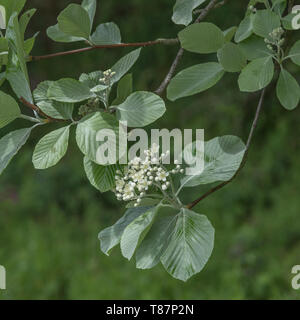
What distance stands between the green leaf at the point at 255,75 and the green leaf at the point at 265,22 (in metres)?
0.03

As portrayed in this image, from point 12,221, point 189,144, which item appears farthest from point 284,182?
point 189,144

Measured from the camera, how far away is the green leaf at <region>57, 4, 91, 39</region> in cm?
61

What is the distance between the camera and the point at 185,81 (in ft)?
2.08

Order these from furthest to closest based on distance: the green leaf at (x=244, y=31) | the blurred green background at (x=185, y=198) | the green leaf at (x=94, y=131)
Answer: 1. the blurred green background at (x=185, y=198)
2. the green leaf at (x=244, y=31)
3. the green leaf at (x=94, y=131)

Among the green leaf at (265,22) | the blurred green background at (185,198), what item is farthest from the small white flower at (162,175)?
the blurred green background at (185,198)

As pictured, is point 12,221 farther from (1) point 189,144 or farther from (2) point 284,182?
(1) point 189,144

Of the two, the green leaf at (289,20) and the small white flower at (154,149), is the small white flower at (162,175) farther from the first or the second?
the green leaf at (289,20)

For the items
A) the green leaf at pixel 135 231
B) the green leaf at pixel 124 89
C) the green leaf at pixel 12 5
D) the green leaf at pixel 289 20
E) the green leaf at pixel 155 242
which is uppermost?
the green leaf at pixel 12 5

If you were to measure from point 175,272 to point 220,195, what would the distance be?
1.85m

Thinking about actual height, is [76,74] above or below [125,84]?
below

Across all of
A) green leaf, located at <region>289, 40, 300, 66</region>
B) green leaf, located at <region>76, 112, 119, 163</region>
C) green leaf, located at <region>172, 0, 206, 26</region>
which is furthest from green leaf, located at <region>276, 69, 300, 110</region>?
green leaf, located at <region>76, 112, 119, 163</region>

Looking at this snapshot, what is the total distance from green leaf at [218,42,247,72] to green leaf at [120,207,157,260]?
20 cm

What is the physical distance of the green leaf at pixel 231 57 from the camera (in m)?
0.60

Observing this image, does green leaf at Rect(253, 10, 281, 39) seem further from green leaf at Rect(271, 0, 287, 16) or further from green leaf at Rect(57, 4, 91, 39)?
green leaf at Rect(57, 4, 91, 39)
